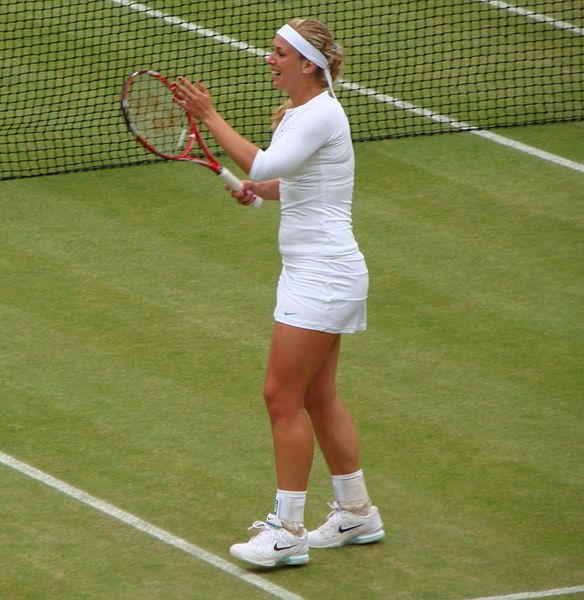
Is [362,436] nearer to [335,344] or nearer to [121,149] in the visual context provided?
[335,344]

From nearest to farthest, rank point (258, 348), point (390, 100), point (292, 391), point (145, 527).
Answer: point (292, 391), point (145, 527), point (258, 348), point (390, 100)

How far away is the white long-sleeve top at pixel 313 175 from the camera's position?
539cm

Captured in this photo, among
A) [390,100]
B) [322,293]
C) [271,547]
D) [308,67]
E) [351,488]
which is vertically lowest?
[271,547]

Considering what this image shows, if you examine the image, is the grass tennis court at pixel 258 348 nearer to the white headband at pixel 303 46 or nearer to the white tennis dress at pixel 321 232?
the white tennis dress at pixel 321 232

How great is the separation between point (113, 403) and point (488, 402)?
1979 millimetres

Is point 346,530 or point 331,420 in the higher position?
point 331,420

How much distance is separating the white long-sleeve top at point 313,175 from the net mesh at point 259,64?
482 cm

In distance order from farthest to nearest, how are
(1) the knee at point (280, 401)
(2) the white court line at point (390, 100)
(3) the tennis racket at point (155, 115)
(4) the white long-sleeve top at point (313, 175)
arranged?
(2) the white court line at point (390, 100) < (3) the tennis racket at point (155, 115) < (1) the knee at point (280, 401) < (4) the white long-sleeve top at point (313, 175)

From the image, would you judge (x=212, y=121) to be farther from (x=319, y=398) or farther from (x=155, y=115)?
(x=155, y=115)

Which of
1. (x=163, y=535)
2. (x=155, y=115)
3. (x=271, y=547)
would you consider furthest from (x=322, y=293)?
(x=155, y=115)

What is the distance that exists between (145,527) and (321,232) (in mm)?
1533

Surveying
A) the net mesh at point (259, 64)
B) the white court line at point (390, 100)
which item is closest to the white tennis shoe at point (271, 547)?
the net mesh at point (259, 64)

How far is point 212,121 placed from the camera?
552 centimetres

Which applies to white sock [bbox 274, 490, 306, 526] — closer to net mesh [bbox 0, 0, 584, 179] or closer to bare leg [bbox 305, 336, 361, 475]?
bare leg [bbox 305, 336, 361, 475]
